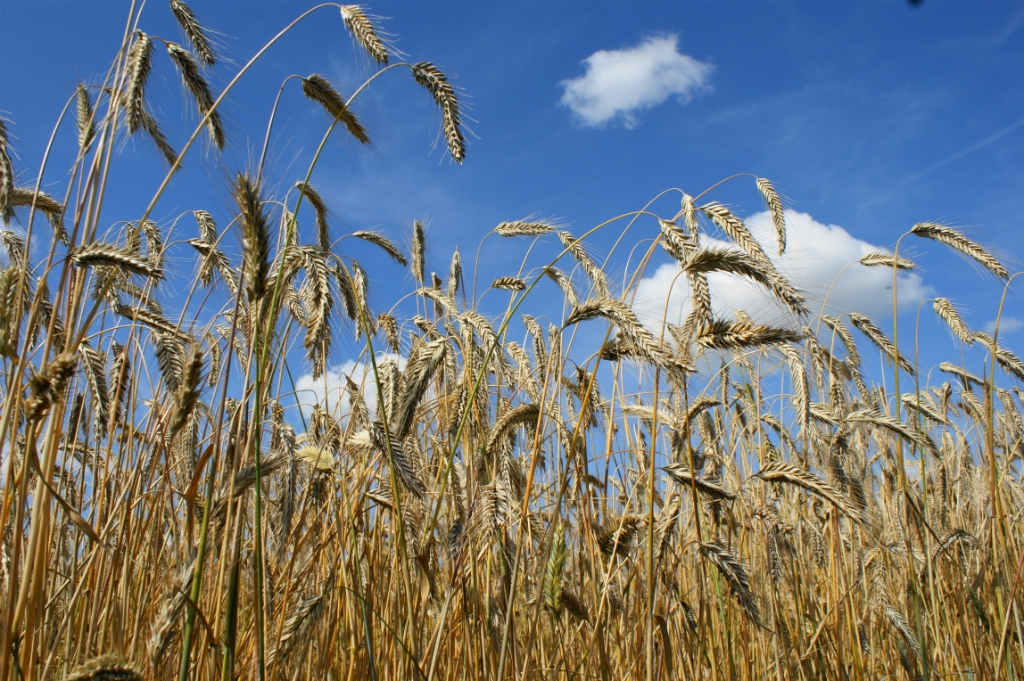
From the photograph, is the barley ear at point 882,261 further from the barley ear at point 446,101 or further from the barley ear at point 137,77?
the barley ear at point 137,77

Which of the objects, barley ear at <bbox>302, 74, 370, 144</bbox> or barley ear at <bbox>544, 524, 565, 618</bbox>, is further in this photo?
barley ear at <bbox>302, 74, 370, 144</bbox>

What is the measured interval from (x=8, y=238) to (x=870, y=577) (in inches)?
201

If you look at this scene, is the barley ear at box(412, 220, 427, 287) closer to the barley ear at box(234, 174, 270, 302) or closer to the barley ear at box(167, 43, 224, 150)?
the barley ear at box(167, 43, 224, 150)

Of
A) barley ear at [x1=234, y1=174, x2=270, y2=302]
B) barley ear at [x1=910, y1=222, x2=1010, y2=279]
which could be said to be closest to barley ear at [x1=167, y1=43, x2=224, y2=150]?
barley ear at [x1=234, y1=174, x2=270, y2=302]

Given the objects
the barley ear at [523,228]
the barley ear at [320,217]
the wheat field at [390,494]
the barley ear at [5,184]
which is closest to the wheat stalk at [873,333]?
the wheat field at [390,494]

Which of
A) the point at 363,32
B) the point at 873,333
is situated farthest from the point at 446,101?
the point at 873,333

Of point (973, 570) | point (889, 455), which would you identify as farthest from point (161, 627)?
point (973, 570)

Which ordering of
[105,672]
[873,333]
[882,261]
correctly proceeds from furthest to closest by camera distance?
1. [873,333]
2. [882,261]
3. [105,672]

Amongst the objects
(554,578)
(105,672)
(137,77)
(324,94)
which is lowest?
(105,672)

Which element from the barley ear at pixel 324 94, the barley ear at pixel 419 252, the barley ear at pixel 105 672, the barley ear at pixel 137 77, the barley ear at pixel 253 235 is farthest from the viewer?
the barley ear at pixel 419 252

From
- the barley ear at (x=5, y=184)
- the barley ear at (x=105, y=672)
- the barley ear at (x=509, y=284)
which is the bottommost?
the barley ear at (x=105, y=672)

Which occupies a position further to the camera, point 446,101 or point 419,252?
point 419,252

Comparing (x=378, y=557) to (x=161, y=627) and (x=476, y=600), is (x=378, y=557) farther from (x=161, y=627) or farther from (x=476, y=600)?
(x=161, y=627)

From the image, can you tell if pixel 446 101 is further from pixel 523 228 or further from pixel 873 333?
pixel 873 333
